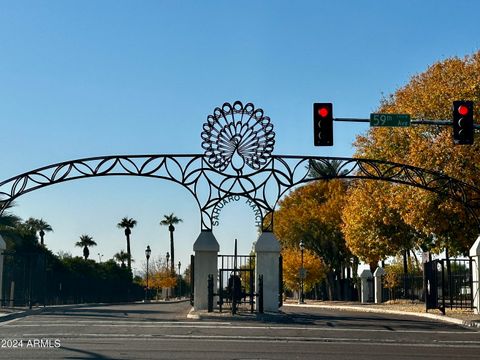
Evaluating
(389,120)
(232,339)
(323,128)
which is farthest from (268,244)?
(232,339)

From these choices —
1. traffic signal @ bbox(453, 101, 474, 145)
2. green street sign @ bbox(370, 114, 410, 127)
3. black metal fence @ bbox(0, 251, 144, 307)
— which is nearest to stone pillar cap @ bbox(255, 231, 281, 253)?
green street sign @ bbox(370, 114, 410, 127)

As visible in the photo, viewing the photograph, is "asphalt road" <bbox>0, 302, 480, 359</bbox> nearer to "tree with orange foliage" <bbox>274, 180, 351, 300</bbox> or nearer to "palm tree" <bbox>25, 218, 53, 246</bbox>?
"tree with orange foliage" <bbox>274, 180, 351, 300</bbox>

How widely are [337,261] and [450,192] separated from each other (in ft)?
129

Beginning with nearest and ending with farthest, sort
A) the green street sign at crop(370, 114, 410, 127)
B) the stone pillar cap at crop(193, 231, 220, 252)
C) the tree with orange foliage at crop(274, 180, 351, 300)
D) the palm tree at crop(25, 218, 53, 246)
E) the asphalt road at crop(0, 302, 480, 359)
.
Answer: the asphalt road at crop(0, 302, 480, 359), the green street sign at crop(370, 114, 410, 127), the stone pillar cap at crop(193, 231, 220, 252), the tree with orange foliage at crop(274, 180, 351, 300), the palm tree at crop(25, 218, 53, 246)

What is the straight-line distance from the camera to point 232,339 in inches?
741

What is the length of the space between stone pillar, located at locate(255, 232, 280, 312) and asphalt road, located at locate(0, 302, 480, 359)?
14.5ft

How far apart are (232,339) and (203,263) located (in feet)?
44.3

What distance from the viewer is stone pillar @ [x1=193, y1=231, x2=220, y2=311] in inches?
1261

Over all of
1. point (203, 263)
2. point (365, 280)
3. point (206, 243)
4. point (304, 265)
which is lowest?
point (365, 280)

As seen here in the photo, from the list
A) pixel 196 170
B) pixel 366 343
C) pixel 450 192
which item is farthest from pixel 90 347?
pixel 450 192

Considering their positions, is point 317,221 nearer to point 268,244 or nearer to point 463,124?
point 268,244

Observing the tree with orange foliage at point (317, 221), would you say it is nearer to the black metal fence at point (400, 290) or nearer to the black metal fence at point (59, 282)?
the black metal fence at point (400, 290)

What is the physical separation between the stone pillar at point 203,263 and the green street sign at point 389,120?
38.0 feet

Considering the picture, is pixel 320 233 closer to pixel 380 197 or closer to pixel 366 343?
pixel 380 197
